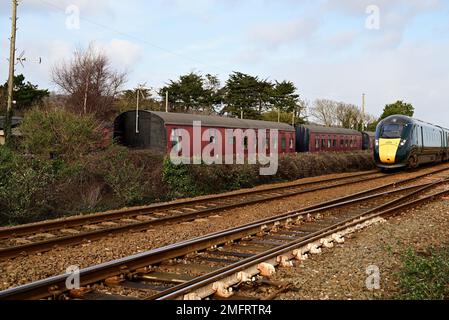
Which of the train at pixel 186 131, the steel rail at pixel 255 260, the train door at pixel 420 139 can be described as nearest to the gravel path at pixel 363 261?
the steel rail at pixel 255 260

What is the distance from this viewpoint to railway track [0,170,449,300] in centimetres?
521

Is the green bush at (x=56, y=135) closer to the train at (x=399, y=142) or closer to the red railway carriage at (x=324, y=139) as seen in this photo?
the train at (x=399, y=142)

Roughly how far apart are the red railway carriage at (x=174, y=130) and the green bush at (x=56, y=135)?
3.84 m

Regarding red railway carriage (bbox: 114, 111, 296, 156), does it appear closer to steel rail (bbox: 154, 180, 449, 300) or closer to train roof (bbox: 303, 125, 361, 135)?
train roof (bbox: 303, 125, 361, 135)

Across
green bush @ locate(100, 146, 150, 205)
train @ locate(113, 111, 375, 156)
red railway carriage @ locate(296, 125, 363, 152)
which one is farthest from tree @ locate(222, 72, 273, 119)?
green bush @ locate(100, 146, 150, 205)

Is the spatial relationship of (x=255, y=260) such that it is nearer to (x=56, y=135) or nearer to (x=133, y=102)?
(x=56, y=135)

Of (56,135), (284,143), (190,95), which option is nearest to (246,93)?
(190,95)

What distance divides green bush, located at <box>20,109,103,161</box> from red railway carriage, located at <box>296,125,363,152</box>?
673 inches

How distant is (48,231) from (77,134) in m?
7.47

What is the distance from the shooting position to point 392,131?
1017 inches

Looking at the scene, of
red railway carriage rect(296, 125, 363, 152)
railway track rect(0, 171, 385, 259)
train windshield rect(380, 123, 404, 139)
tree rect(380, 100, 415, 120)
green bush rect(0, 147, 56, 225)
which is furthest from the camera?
tree rect(380, 100, 415, 120)

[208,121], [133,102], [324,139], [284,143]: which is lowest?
[284,143]

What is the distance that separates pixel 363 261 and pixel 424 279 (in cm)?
145

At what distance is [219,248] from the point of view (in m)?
7.85
